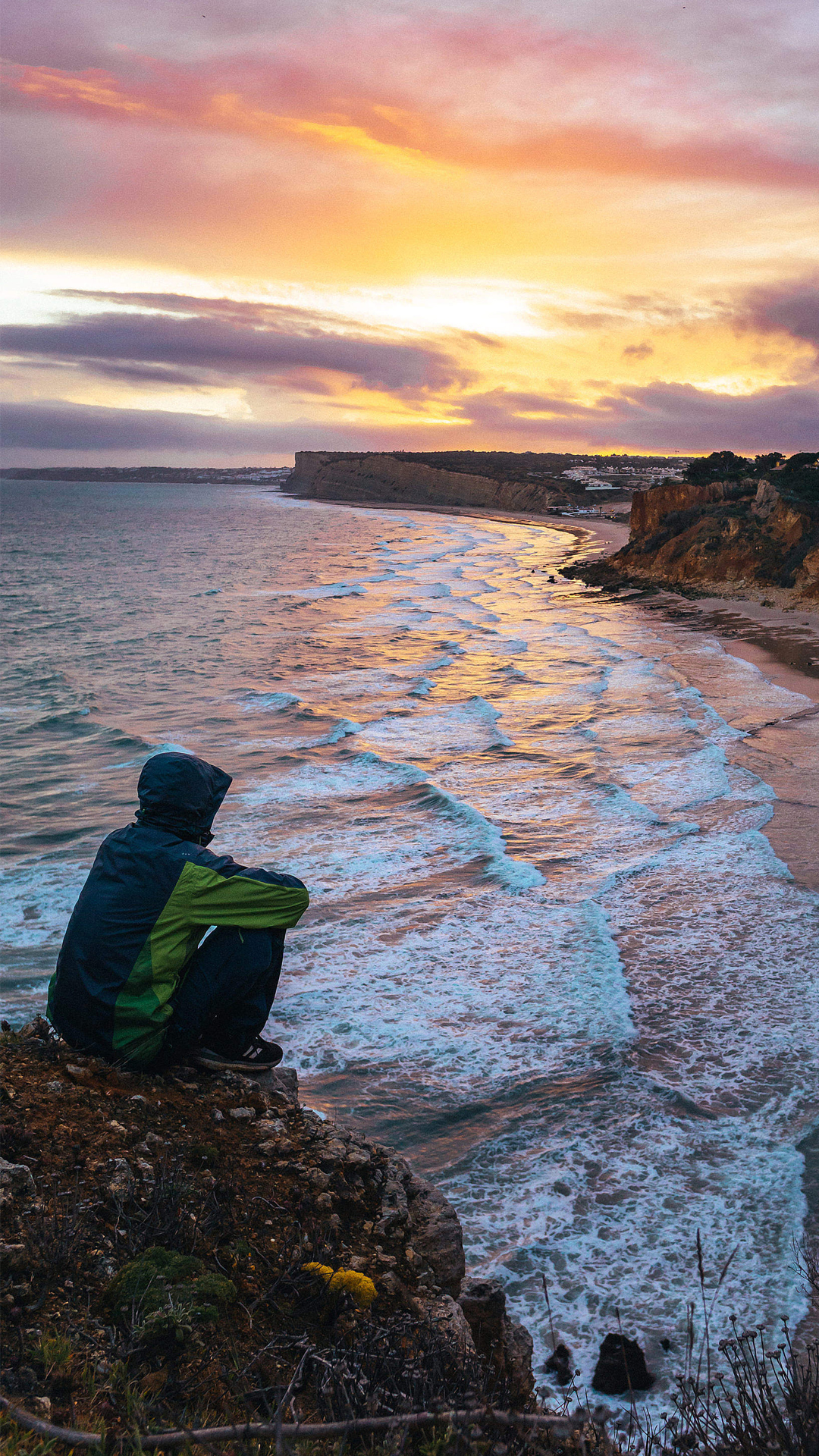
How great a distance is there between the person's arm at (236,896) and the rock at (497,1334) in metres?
1.72

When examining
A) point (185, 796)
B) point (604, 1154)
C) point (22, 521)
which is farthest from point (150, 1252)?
point (22, 521)

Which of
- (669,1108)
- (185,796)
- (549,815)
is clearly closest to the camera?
(185,796)

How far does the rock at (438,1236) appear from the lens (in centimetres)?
388

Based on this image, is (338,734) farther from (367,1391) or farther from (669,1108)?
(367,1391)

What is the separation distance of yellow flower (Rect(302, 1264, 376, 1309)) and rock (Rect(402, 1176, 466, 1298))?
50 cm

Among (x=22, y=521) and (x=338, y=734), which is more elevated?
(x=22, y=521)

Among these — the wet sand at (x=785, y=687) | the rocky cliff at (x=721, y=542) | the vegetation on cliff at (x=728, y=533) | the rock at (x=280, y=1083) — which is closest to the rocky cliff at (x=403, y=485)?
the vegetation on cliff at (x=728, y=533)

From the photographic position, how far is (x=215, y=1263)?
10.9 ft

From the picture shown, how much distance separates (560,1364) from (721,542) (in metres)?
36.9

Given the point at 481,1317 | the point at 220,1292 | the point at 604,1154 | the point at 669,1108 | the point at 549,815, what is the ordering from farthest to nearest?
the point at 549,815
the point at 669,1108
the point at 604,1154
the point at 481,1317
the point at 220,1292

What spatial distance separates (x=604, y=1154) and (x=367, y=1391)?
117 inches

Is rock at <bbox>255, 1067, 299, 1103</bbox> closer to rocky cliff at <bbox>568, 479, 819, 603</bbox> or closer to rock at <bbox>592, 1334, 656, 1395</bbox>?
rock at <bbox>592, 1334, 656, 1395</bbox>

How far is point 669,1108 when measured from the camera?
5.76m

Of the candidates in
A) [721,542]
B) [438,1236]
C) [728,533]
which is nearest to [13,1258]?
[438,1236]
